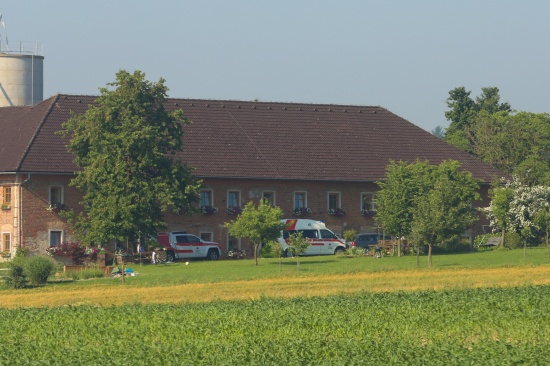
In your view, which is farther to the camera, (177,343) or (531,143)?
(531,143)

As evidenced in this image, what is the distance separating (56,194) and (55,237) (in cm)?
234

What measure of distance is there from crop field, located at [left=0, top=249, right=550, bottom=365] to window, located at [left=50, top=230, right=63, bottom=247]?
597 inches

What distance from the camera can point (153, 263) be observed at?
6372 cm

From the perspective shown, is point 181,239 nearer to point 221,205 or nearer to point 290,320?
point 221,205

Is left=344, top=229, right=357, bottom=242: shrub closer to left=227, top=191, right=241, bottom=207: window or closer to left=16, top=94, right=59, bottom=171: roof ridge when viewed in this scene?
left=227, top=191, right=241, bottom=207: window

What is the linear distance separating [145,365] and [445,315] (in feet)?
34.6

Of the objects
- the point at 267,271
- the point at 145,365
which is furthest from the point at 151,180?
the point at 145,365

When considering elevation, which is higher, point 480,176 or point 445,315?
point 480,176

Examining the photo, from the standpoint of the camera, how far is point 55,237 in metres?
67.2

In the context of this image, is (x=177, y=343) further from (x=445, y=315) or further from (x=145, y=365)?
(x=445, y=315)

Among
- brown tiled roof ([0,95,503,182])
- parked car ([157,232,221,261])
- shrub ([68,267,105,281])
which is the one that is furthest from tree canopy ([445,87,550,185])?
shrub ([68,267,105,281])

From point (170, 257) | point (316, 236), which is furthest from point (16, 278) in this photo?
point (316, 236)

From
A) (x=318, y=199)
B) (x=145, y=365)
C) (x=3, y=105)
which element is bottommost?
(x=145, y=365)

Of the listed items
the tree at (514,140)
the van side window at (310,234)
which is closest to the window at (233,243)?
the van side window at (310,234)
